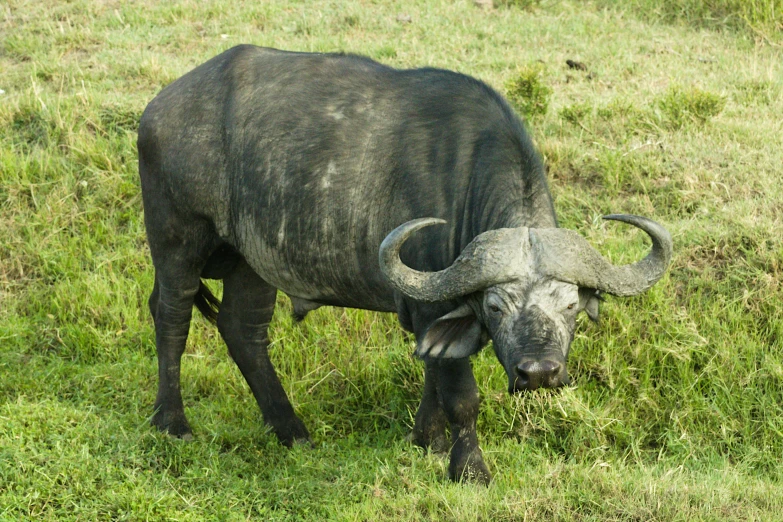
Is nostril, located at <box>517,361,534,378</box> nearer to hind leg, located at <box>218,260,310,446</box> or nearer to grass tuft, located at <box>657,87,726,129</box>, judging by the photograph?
hind leg, located at <box>218,260,310,446</box>

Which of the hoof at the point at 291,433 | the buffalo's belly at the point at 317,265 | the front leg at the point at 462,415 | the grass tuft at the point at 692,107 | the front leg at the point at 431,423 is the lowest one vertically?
the hoof at the point at 291,433

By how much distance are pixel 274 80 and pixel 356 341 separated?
1.62 metres

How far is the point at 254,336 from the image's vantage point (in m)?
5.28

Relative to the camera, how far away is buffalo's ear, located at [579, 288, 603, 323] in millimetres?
3893

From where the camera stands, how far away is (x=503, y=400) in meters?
5.05

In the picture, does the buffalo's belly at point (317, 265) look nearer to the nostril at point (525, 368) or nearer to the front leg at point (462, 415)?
the front leg at point (462, 415)

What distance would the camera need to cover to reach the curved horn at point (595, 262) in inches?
146

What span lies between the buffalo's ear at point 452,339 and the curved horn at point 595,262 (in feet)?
1.66

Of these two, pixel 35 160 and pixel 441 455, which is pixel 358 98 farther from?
pixel 35 160

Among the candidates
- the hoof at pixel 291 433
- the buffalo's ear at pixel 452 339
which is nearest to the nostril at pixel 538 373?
the buffalo's ear at pixel 452 339

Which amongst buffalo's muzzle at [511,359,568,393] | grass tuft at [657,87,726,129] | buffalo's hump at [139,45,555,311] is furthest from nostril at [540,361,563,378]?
grass tuft at [657,87,726,129]

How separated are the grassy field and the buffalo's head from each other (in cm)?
67

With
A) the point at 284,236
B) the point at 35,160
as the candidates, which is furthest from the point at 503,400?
the point at 35,160

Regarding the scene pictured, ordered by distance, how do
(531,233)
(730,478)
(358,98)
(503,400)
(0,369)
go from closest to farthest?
1. (531,233)
2. (730,478)
3. (358,98)
4. (503,400)
5. (0,369)
